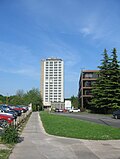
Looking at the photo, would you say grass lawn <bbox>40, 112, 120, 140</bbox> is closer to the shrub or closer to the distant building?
the shrub

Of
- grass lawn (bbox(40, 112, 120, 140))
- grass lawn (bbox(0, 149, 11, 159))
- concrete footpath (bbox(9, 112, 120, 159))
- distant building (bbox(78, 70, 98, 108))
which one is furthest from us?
distant building (bbox(78, 70, 98, 108))

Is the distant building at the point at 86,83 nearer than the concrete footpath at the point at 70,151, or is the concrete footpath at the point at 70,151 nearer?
the concrete footpath at the point at 70,151

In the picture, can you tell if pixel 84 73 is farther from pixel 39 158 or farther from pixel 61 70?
pixel 39 158

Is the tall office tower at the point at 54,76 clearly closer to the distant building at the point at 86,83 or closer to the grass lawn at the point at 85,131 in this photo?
the distant building at the point at 86,83

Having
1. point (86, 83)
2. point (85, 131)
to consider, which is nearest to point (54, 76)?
point (86, 83)

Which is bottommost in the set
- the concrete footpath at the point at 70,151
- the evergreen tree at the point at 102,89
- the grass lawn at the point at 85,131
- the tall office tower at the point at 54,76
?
the concrete footpath at the point at 70,151

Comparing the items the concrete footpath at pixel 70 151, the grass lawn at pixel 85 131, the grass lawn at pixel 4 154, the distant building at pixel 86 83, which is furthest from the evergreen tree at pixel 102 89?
the grass lawn at pixel 4 154

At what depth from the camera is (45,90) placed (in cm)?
13000

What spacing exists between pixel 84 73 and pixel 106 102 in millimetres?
39064

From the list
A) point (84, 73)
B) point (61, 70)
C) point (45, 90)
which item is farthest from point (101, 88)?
point (45, 90)

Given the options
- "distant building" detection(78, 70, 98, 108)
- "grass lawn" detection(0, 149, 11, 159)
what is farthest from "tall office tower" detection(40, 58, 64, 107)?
"grass lawn" detection(0, 149, 11, 159)

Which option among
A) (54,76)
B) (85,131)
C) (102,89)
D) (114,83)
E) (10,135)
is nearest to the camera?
(10,135)

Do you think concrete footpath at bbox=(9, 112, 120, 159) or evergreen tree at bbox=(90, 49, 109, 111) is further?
evergreen tree at bbox=(90, 49, 109, 111)

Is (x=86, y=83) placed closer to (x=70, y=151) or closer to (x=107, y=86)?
(x=107, y=86)
